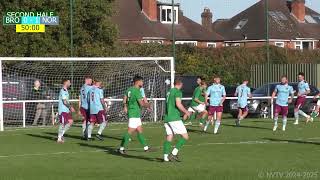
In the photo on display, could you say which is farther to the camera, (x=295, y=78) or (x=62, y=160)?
(x=295, y=78)

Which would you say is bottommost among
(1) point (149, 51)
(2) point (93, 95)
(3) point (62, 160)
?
(3) point (62, 160)

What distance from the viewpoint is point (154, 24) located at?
66.2m

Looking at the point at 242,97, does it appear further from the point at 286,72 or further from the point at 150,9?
the point at 150,9

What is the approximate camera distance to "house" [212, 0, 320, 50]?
237 feet

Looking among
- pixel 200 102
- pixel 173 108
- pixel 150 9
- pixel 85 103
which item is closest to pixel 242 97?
pixel 200 102

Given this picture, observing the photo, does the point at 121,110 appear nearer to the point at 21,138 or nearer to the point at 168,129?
the point at 21,138

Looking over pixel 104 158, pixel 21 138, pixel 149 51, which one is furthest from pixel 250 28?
pixel 104 158

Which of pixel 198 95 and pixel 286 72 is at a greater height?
pixel 286 72

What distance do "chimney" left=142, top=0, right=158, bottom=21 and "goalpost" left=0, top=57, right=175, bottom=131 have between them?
1238 inches

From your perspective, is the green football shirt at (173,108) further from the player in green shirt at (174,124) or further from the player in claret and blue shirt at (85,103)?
the player in claret and blue shirt at (85,103)

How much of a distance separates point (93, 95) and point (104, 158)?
19.4ft

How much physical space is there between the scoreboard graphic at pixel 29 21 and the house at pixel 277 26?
35867 millimetres

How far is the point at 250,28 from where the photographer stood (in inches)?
3078

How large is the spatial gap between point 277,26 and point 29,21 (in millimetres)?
40959
